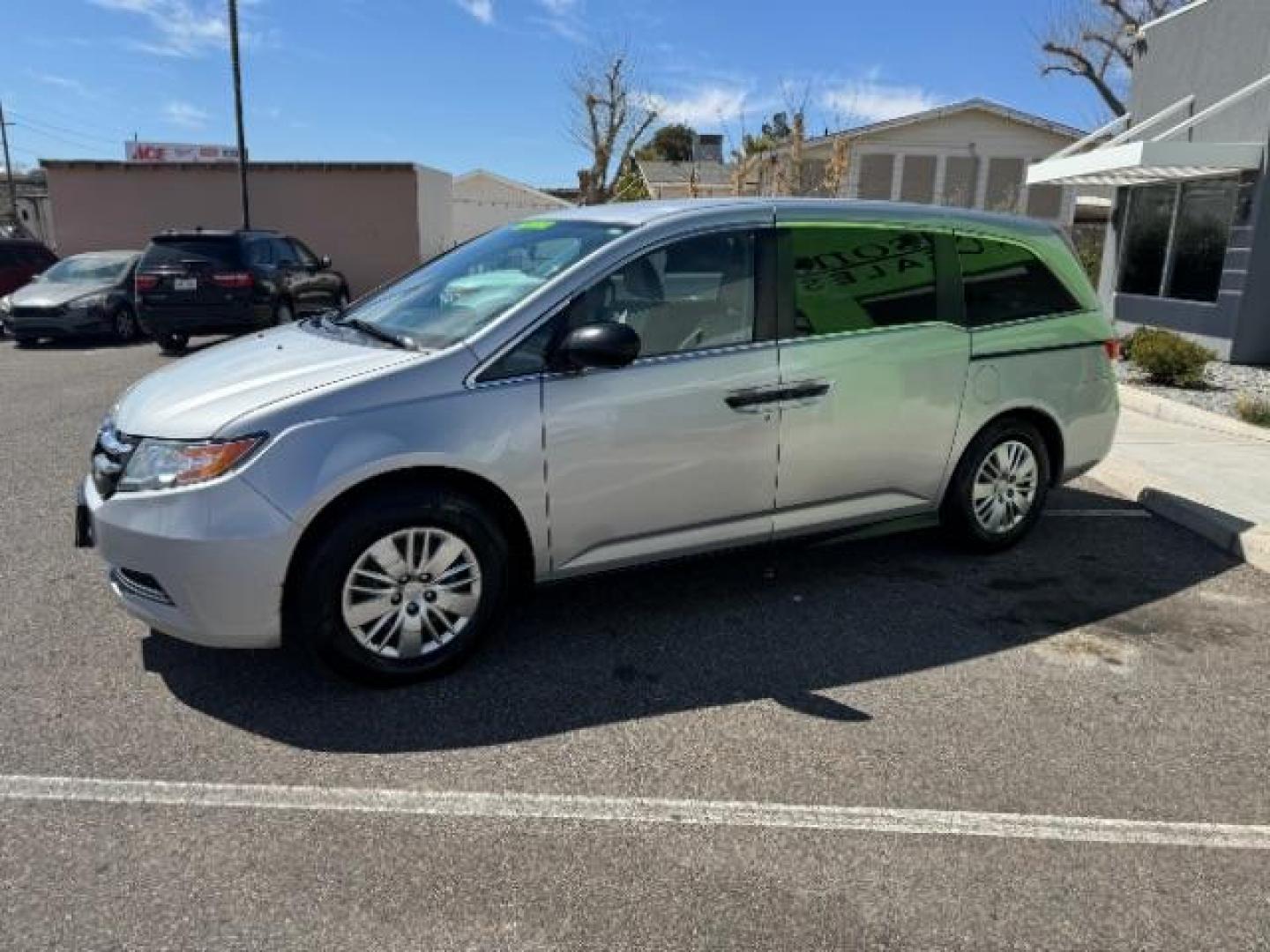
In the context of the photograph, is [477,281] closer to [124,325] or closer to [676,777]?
[676,777]

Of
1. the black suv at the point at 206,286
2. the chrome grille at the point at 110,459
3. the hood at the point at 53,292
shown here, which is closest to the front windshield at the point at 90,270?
the hood at the point at 53,292

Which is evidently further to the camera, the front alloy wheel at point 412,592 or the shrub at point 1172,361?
the shrub at point 1172,361

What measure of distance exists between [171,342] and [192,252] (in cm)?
142

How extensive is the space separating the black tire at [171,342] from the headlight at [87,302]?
1312 millimetres

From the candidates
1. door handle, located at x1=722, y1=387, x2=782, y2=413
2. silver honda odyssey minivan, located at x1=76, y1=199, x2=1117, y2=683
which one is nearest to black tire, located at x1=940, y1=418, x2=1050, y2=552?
silver honda odyssey minivan, located at x1=76, y1=199, x2=1117, y2=683

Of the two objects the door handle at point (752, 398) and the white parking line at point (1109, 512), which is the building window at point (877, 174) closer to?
the white parking line at point (1109, 512)

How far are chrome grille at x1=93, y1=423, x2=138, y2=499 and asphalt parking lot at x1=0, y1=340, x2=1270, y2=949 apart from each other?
0.75 metres

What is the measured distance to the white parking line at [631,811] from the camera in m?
2.87

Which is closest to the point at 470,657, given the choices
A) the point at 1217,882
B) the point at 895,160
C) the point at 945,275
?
the point at 1217,882

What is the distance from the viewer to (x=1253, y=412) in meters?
8.69

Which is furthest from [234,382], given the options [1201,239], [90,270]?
[90,270]

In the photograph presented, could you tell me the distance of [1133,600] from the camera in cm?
468

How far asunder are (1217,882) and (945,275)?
2.94 m

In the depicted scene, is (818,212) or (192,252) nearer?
(818,212)
